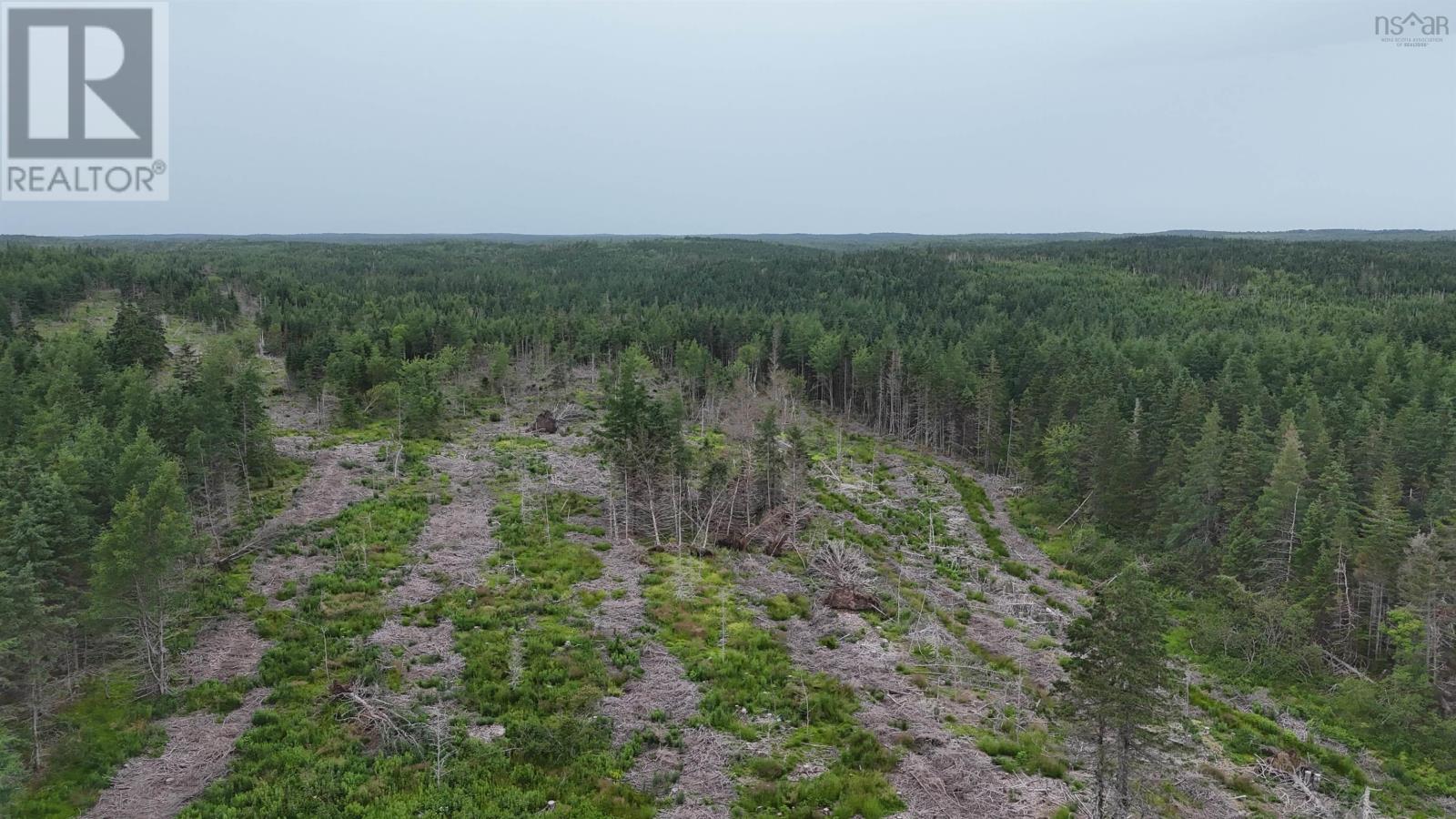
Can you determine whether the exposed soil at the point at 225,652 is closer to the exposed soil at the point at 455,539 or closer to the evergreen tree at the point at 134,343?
the exposed soil at the point at 455,539

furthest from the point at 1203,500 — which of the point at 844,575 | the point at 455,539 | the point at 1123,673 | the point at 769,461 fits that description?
the point at 455,539

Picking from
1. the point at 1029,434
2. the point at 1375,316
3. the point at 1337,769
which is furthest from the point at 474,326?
the point at 1375,316

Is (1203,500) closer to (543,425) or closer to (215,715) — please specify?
(215,715)

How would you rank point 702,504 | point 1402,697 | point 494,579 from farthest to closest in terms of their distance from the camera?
1. point 702,504
2. point 494,579
3. point 1402,697

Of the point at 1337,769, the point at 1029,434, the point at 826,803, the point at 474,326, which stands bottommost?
the point at 1337,769

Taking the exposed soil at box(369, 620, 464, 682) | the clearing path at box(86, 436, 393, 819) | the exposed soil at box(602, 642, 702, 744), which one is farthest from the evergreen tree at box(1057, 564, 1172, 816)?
the clearing path at box(86, 436, 393, 819)

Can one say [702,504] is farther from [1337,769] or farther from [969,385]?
[969,385]

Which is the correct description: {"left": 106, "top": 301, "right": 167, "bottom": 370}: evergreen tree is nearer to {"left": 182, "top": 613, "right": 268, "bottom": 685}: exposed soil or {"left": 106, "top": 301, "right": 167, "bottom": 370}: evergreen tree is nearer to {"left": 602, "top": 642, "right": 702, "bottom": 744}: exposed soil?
{"left": 182, "top": 613, "right": 268, "bottom": 685}: exposed soil
